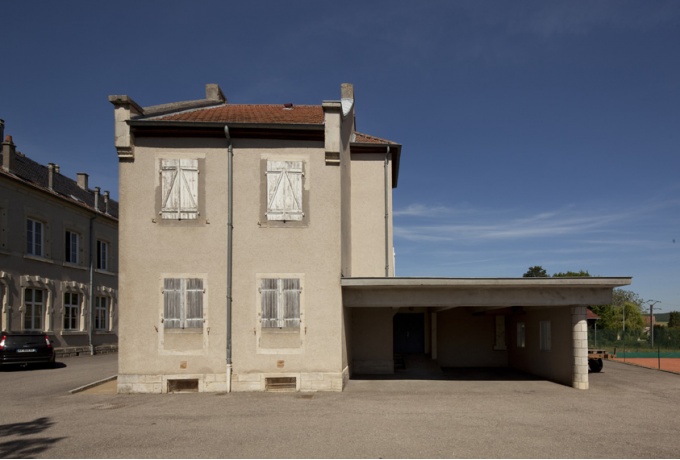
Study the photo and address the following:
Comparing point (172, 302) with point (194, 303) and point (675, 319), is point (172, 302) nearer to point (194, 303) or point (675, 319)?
point (194, 303)

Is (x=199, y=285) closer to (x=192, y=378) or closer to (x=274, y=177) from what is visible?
(x=192, y=378)

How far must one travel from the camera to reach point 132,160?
14.1m

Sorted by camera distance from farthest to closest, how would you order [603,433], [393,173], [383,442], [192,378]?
1. [393,173]
2. [192,378]
3. [603,433]
4. [383,442]

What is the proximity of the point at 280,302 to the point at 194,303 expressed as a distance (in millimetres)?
2128

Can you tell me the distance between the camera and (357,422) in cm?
984

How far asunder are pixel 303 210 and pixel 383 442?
7.09 m

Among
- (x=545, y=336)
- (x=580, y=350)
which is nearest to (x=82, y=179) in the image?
(x=545, y=336)

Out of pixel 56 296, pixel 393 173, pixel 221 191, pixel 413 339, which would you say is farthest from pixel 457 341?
pixel 56 296

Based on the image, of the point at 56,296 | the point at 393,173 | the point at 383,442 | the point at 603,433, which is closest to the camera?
the point at 383,442

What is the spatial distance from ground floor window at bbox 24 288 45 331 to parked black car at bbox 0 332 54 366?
4.15 metres

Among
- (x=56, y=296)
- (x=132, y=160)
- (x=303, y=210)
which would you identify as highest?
(x=132, y=160)

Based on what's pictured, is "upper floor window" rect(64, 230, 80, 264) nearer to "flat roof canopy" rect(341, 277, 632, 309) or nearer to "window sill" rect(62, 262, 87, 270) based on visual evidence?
"window sill" rect(62, 262, 87, 270)

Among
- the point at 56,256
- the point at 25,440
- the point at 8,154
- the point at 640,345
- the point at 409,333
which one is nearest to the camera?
the point at 25,440

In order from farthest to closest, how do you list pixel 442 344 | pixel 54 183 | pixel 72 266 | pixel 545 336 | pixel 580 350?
pixel 54 183 < pixel 72 266 < pixel 442 344 < pixel 545 336 < pixel 580 350
